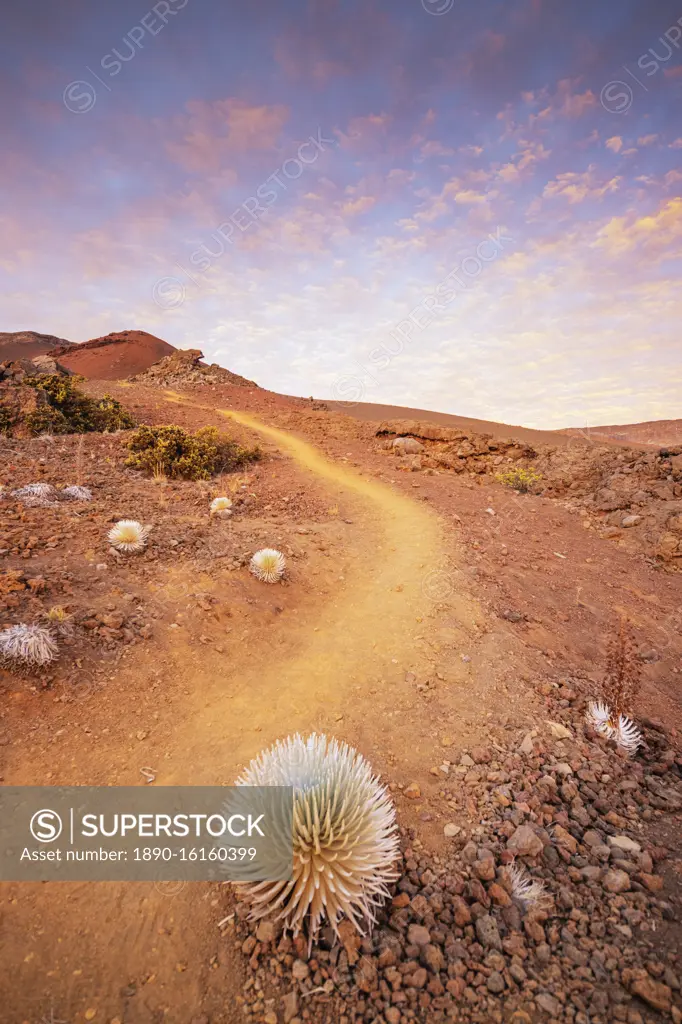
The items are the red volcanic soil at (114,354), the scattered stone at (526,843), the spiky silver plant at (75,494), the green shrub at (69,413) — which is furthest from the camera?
the red volcanic soil at (114,354)

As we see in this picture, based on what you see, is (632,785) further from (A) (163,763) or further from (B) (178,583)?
(B) (178,583)

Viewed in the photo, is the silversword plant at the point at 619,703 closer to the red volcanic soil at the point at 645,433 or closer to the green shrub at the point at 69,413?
the green shrub at the point at 69,413

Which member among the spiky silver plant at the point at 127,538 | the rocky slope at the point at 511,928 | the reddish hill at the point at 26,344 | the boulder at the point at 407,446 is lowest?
the rocky slope at the point at 511,928

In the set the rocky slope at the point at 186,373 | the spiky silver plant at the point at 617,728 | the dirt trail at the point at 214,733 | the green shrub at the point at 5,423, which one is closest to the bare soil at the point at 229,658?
the dirt trail at the point at 214,733

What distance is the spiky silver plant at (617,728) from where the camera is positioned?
3291mm

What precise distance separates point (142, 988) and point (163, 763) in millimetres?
1166

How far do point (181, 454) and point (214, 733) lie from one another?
24.6ft

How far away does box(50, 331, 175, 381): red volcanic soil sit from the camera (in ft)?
97.3

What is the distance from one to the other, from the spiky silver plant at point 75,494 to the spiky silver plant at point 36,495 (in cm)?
13

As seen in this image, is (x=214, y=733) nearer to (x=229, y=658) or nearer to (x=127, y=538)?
(x=229, y=658)

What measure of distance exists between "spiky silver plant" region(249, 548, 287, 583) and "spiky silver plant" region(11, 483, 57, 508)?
9.09 feet

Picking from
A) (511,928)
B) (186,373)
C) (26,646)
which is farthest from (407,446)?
(186,373)

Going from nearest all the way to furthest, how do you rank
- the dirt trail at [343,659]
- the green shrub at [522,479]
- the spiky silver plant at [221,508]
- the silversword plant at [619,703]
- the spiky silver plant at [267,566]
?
the dirt trail at [343,659] < the silversword plant at [619,703] < the spiky silver plant at [267,566] < the spiky silver plant at [221,508] < the green shrub at [522,479]

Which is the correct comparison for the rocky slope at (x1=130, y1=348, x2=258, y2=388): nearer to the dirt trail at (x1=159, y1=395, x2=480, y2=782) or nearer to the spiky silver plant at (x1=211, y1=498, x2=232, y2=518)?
the spiky silver plant at (x1=211, y1=498, x2=232, y2=518)
